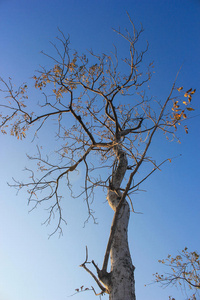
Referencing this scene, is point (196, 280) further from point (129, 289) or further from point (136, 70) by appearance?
point (136, 70)

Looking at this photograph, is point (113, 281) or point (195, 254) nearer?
point (113, 281)

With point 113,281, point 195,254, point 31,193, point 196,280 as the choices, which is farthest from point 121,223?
point 196,280

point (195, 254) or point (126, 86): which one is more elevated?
point (126, 86)

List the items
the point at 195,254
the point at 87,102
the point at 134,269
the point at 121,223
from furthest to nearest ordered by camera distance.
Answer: the point at 195,254
the point at 87,102
the point at 121,223
the point at 134,269

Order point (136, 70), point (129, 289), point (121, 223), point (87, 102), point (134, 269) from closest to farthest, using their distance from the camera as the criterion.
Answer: point (129, 289) < point (134, 269) < point (121, 223) < point (136, 70) < point (87, 102)

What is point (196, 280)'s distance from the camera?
6.31 meters

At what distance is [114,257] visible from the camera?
2604mm

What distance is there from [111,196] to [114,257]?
1050mm

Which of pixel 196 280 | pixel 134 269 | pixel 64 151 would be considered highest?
pixel 64 151

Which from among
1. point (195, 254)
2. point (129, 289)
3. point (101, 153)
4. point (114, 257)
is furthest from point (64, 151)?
point (195, 254)

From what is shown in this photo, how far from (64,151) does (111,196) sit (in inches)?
107

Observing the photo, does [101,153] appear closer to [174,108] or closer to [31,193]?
[31,193]

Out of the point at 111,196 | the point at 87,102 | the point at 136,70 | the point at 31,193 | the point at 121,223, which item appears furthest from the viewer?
the point at 87,102

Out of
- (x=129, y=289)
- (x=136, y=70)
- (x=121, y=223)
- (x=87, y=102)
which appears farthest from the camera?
(x=87, y=102)
